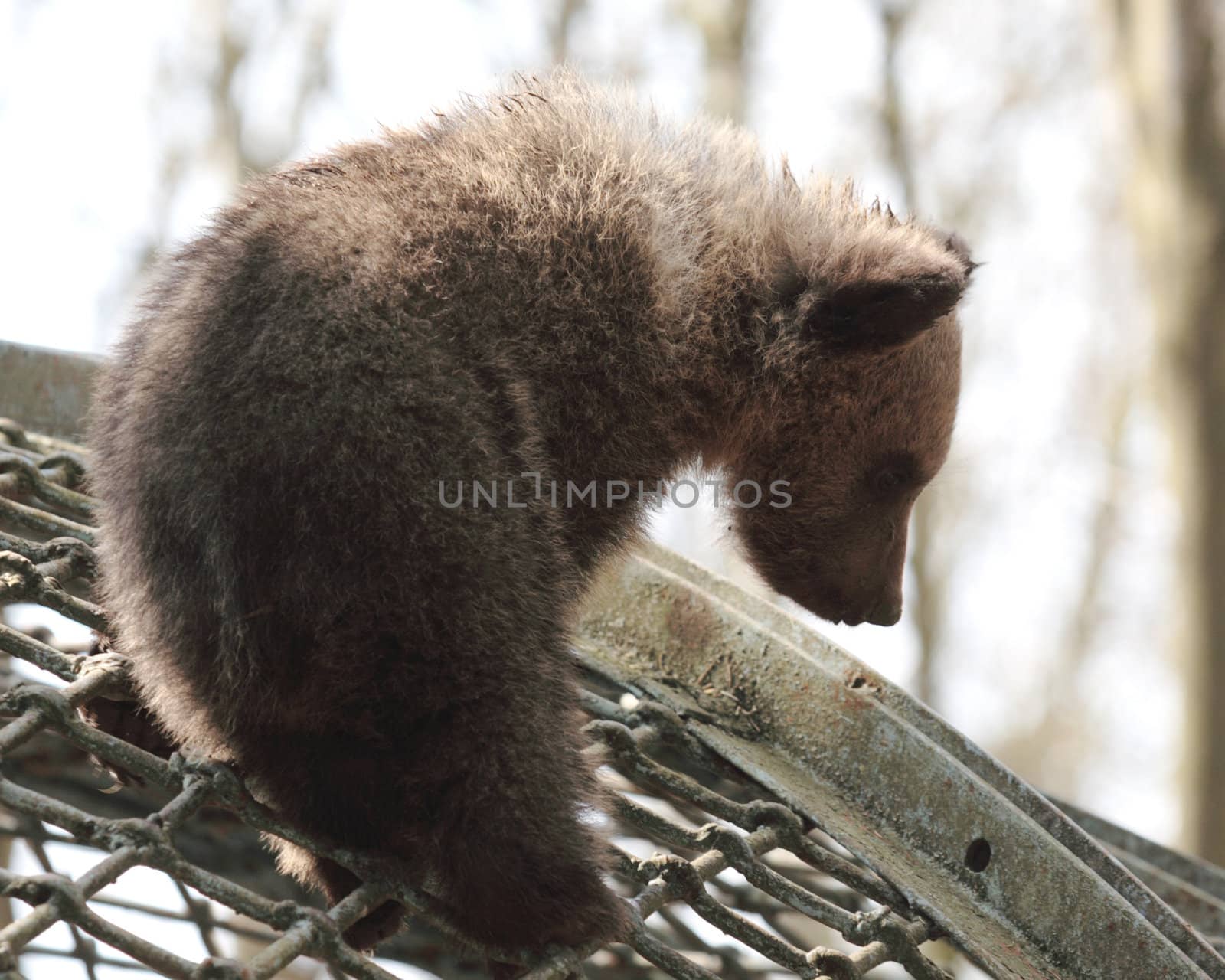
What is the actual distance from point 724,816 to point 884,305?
4.36 ft

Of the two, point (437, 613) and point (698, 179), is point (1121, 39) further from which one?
point (437, 613)

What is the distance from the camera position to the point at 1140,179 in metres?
7.40

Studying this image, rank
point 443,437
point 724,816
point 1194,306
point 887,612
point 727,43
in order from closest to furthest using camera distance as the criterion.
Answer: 1. point 443,437
2. point 724,816
3. point 887,612
4. point 1194,306
5. point 727,43

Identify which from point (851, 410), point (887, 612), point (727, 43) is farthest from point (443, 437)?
point (727, 43)

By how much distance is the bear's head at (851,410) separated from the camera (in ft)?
11.0

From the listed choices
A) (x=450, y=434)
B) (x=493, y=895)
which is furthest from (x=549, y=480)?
(x=493, y=895)

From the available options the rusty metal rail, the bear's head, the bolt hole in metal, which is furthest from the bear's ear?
the bolt hole in metal

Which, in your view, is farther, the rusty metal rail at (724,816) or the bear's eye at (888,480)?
the bear's eye at (888,480)

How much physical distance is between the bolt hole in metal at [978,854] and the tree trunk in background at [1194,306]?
13.9 ft

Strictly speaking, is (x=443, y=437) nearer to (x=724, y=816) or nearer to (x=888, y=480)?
(x=724, y=816)

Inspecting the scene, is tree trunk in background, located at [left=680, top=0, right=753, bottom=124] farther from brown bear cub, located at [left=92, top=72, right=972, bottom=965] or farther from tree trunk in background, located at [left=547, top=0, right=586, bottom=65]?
brown bear cub, located at [left=92, top=72, right=972, bottom=965]

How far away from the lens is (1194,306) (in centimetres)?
701

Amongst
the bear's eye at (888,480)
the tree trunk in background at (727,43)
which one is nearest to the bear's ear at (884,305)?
the bear's eye at (888,480)

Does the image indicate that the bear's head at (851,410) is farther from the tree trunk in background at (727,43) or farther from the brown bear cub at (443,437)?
the tree trunk in background at (727,43)
